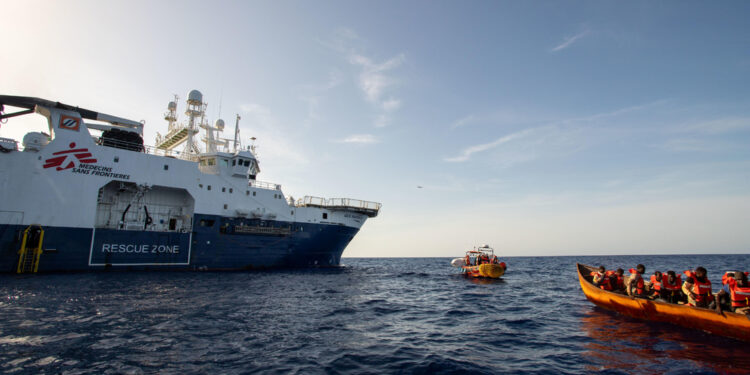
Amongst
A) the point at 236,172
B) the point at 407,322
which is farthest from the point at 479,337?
the point at 236,172

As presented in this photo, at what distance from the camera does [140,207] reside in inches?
1034

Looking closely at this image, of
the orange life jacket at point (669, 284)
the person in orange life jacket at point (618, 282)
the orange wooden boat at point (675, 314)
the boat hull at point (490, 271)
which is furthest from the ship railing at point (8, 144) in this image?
the orange life jacket at point (669, 284)

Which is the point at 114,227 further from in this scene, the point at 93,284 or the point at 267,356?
the point at 267,356

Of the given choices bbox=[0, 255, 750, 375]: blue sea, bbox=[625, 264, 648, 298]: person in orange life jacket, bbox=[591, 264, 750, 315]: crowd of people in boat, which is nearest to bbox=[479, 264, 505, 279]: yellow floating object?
bbox=[0, 255, 750, 375]: blue sea

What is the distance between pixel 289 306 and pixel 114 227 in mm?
18674

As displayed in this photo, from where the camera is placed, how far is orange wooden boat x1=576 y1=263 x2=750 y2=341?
411 inches

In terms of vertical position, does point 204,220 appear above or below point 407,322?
above

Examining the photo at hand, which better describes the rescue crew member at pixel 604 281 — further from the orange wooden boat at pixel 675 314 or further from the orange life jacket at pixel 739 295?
the orange life jacket at pixel 739 295

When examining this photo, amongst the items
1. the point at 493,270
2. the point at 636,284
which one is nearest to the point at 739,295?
the point at 636,284

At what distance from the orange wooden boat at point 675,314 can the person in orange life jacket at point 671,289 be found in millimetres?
761

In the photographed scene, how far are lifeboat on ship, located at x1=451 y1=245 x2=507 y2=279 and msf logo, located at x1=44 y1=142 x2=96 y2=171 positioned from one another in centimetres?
2996

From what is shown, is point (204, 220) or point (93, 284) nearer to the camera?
point (93, 284)

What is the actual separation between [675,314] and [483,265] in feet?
52.6

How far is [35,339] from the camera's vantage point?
8.84 m
